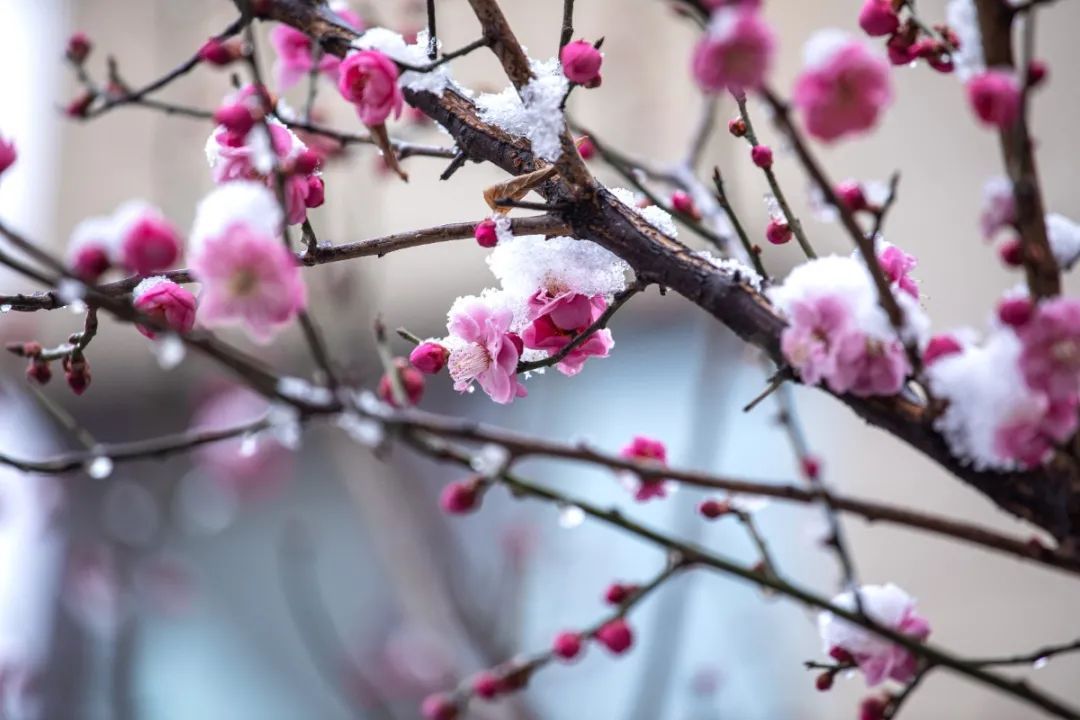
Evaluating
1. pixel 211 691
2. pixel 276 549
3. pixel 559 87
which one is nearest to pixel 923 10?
pixel 559 87

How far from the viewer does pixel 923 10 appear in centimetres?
158

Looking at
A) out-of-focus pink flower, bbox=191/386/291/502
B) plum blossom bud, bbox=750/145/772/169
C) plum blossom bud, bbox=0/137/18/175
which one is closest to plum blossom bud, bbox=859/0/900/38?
plum blossom bud, bbox=750/145/772/169

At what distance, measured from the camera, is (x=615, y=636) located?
496mm

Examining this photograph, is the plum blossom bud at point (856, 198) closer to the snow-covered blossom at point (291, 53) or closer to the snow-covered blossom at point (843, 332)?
the snow-covered blossom at point (843, 332)

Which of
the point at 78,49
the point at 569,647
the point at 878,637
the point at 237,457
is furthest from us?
the point at 237,457

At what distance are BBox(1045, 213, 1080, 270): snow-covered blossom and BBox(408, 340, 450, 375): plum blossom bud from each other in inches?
10.2

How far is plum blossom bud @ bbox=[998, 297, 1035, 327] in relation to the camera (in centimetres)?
30

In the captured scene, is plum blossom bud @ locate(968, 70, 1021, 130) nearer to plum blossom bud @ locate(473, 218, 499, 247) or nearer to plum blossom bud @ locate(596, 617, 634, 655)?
plum blossom bud @ locate(473, 218, 499, 247)

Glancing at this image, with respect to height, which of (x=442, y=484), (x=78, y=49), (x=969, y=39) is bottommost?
(x=969, y=39)

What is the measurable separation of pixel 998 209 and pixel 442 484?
1586 mm

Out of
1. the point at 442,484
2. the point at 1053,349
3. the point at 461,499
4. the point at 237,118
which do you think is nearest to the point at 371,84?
the point at 237,118

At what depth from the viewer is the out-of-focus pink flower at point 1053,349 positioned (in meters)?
0.29

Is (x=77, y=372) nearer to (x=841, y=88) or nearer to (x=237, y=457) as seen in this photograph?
(x=841, y=88)

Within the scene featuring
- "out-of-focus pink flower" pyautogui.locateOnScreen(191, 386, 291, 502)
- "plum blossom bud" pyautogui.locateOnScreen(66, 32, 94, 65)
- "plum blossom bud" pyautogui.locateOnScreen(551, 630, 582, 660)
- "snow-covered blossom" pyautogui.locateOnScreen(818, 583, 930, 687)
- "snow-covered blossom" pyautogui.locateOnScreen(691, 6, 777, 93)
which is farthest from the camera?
"out-of-focus pink flower" pyautogui.locateOnScreen(191, 386, 291, 502)
